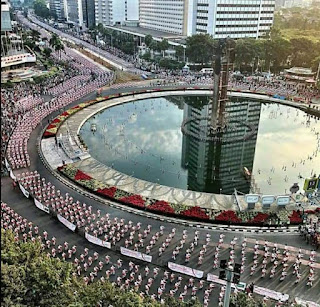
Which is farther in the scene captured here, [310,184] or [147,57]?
[147,57]

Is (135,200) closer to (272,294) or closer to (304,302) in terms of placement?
(272,294)

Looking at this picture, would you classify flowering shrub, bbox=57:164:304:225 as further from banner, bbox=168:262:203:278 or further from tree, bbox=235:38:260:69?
tree, bbox=235:38:260:69

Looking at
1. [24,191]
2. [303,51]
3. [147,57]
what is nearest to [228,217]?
[24,191]

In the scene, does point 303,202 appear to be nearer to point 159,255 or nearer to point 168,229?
point 168,229

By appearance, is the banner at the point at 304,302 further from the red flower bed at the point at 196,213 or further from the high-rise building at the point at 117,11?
the high-rise building at the point at 117,11

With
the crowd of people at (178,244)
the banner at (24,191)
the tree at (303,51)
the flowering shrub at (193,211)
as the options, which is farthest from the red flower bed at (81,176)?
the tree at (303,51)
